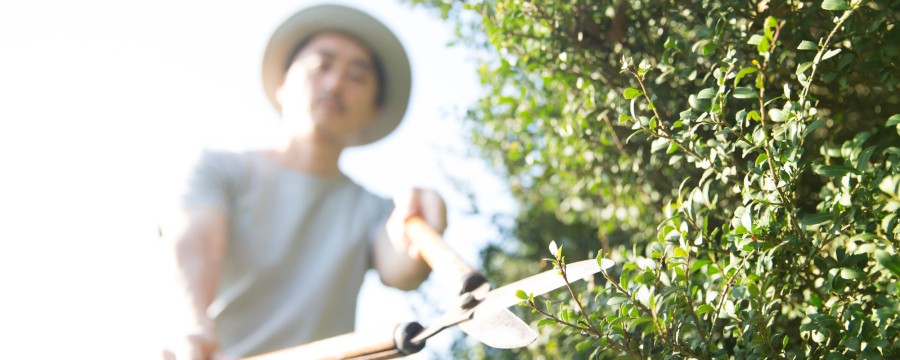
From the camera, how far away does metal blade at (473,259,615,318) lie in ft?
4.55

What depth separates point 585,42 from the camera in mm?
1744

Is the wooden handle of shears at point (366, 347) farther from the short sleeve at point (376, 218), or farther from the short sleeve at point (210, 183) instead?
the short sleeve at point (376, 218)

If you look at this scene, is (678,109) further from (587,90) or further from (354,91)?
(354,91)

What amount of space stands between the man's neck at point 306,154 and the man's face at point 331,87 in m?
0.05

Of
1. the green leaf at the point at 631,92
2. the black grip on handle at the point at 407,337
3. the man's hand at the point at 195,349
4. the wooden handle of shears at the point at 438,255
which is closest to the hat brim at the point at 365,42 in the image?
the wooden handle of shears at the point at 438,255

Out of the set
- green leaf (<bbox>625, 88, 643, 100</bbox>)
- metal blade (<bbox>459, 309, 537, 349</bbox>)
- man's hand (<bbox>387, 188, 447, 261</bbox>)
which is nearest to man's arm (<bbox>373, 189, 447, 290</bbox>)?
man's hand (<bbox>387, 188, 447, 261</bbox>)

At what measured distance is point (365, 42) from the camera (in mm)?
2730

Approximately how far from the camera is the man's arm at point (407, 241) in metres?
2.33

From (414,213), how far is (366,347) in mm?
768

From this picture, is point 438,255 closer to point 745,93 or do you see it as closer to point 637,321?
point 637,321

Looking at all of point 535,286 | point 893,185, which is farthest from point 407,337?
point 893,185

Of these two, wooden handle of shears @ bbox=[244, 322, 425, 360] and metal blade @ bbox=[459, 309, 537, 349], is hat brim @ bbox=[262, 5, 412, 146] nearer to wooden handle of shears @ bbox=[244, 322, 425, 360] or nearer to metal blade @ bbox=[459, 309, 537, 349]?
wooden handle of shears @ bbox=[244, 322, 425, 360]

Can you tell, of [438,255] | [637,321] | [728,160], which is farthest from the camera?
[438,255]

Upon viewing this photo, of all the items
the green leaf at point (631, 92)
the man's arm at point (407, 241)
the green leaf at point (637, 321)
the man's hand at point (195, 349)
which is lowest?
the man's arm at point (407, 241)
